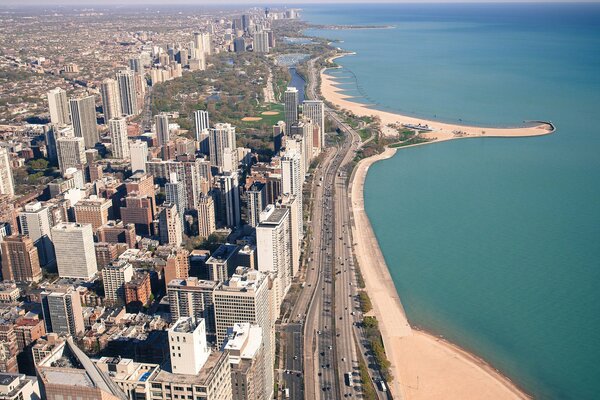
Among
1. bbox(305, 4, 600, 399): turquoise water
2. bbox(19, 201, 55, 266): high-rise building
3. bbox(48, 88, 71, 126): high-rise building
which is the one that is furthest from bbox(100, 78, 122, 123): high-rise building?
bbox(19, 201, 55, 266): high-rise building

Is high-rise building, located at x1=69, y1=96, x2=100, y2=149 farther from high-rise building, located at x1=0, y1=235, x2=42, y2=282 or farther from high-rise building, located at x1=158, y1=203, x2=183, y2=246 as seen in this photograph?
high-rise building, located at x1=0, y1=235, x2=42, y2=282

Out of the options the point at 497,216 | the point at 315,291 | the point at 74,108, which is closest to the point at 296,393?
the point at 315,291

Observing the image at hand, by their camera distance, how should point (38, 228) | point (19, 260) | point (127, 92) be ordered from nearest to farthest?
point (19, 260)
point (38, 228)
point (127, 92)

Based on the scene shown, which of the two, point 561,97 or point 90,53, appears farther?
point 90,53

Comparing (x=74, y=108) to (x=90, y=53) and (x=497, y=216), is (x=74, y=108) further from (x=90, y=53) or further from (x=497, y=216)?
(x=90, y=53)

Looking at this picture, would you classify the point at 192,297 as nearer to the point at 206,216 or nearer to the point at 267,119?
the point at 206,216

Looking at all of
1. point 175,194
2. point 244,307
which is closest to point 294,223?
point 175,194
